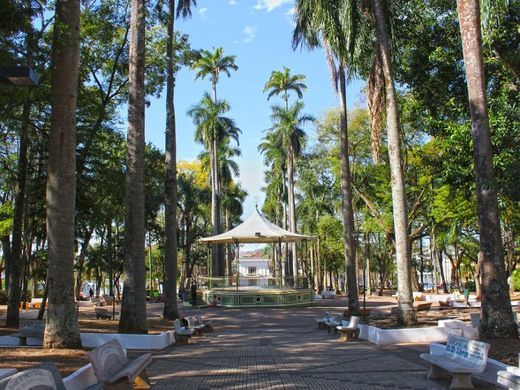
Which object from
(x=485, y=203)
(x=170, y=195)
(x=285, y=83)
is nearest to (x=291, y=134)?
Answer: (x=285, y=83)

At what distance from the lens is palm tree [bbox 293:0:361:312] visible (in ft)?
59.9

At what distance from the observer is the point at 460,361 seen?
26.6ft

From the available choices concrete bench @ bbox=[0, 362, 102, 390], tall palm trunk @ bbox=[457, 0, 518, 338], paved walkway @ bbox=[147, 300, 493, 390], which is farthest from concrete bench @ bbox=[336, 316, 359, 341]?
concrete bench @ bbox=[0, 362, 102, 390]

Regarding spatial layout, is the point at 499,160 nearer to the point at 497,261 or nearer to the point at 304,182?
the point at 497,261

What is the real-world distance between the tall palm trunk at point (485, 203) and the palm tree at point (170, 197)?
12614 millimetres

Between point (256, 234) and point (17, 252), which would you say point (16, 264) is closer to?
point (17, 252)

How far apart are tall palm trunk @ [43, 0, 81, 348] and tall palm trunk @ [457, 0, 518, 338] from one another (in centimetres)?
817

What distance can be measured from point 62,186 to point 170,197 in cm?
1025

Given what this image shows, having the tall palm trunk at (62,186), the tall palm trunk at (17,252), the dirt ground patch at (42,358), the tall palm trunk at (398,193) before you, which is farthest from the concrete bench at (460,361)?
the tall palm trunk at (17,252)

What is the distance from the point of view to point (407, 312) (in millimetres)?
15305

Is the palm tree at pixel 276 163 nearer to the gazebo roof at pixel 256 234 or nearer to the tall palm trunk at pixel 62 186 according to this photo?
the gazebo roof at pixel 256 234

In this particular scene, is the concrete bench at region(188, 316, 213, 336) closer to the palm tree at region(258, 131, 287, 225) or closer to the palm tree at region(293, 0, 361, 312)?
the palm tree at region(293, 0, 361, 312)

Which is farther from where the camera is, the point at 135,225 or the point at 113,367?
the point at 135,225

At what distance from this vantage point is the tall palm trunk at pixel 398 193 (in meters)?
15.3
